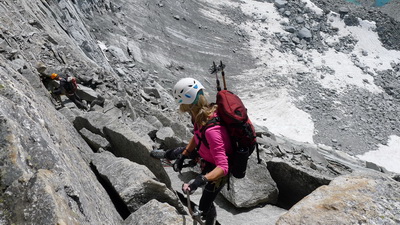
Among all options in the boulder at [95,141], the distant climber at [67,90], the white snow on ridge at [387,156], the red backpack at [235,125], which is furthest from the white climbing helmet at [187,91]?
the white snow on ridge at [387,156]

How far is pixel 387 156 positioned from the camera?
28.5 metres

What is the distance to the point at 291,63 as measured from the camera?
40.7 m

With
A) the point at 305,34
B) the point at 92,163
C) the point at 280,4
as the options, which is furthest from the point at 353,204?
the point at 280,4

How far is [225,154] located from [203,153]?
1.72ft

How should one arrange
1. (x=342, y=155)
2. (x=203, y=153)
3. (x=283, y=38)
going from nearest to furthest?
(x=203, y=153), (x=342, y=155), (x=283, y=38)

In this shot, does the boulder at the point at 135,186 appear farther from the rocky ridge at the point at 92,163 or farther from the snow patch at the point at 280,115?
the snow patch at the point at 280,115

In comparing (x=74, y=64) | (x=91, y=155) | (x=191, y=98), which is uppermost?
(x=191, y=98)

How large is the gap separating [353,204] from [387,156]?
96.5 feet

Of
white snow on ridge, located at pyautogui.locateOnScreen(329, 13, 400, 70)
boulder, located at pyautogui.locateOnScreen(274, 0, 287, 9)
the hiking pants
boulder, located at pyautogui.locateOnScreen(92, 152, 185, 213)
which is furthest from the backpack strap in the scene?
boulder, located at pyautogui.locateOnScreen(274, 0, 287, 9)

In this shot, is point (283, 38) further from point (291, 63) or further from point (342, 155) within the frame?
point (342, 155)

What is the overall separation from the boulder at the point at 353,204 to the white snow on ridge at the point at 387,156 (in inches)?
1050

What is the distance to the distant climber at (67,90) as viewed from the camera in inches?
448

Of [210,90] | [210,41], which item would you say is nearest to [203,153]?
[210,90]

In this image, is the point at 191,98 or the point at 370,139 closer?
the point at 191,98
